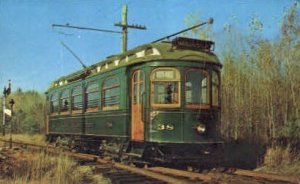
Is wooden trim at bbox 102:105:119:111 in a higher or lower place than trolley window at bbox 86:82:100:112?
lower

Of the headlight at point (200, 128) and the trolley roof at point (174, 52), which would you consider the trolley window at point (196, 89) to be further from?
the headlight at point (200, 128)

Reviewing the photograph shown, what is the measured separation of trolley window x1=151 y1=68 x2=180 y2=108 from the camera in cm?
1333

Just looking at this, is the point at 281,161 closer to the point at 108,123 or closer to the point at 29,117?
the point at 108,123

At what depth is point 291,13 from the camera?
53.9 feet

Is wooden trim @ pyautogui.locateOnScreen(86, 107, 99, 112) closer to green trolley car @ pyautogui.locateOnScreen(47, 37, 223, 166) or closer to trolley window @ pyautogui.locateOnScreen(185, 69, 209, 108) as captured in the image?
green trolley car @ pyautogui.locateOnScreen(47, 37, 223, 166)

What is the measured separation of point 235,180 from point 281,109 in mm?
7826

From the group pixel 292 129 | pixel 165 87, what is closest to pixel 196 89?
pixel 165 87

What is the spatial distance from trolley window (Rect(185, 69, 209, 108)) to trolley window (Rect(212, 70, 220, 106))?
0.23m

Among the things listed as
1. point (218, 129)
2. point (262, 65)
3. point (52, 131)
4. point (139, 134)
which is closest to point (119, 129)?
point (139, 134)

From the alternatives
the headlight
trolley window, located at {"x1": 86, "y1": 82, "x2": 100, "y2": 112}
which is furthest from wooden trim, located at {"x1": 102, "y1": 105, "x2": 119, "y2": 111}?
the headlight

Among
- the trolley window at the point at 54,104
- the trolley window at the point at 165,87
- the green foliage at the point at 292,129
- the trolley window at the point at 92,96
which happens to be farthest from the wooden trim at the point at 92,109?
the green foliage at the point at 292,129

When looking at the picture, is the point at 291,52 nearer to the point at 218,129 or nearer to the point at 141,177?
the point at 218,129

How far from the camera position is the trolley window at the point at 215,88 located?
13.7m

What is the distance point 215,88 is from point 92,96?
4.96 metres
